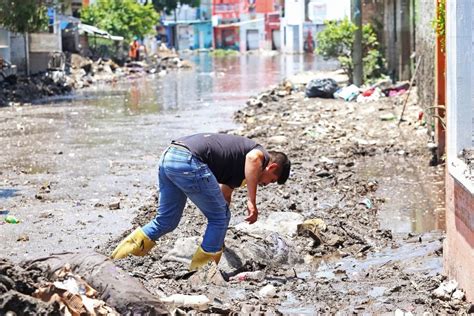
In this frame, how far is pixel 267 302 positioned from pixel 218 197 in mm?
857

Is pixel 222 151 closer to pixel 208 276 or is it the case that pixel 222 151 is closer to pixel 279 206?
pixel 208 276

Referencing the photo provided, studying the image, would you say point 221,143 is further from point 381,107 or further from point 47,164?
point 381,107

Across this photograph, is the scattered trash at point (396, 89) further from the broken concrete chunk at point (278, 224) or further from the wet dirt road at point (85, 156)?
the broken concrete chunk at point (278, 224)

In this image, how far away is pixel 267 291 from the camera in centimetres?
637

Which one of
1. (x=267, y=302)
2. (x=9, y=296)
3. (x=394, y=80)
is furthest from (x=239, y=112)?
(x=9, y=296)

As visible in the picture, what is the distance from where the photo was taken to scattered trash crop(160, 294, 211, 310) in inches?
218

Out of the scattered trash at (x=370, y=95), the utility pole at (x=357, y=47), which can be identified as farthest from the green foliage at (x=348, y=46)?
the scattered trash at (x=370, y=95)

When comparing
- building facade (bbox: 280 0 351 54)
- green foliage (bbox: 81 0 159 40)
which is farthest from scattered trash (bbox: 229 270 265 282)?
building facade (bbox: 280 0 351 54)

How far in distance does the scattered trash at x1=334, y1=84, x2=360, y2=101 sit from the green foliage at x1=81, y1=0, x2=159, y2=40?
3439cm

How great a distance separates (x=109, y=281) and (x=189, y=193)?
1.36m

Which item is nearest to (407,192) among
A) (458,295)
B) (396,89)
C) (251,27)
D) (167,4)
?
(458,295)

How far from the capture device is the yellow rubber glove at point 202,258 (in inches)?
263

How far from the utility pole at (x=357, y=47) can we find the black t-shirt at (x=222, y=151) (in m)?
17.2

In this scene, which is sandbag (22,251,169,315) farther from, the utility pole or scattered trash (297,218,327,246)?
the utility pole
